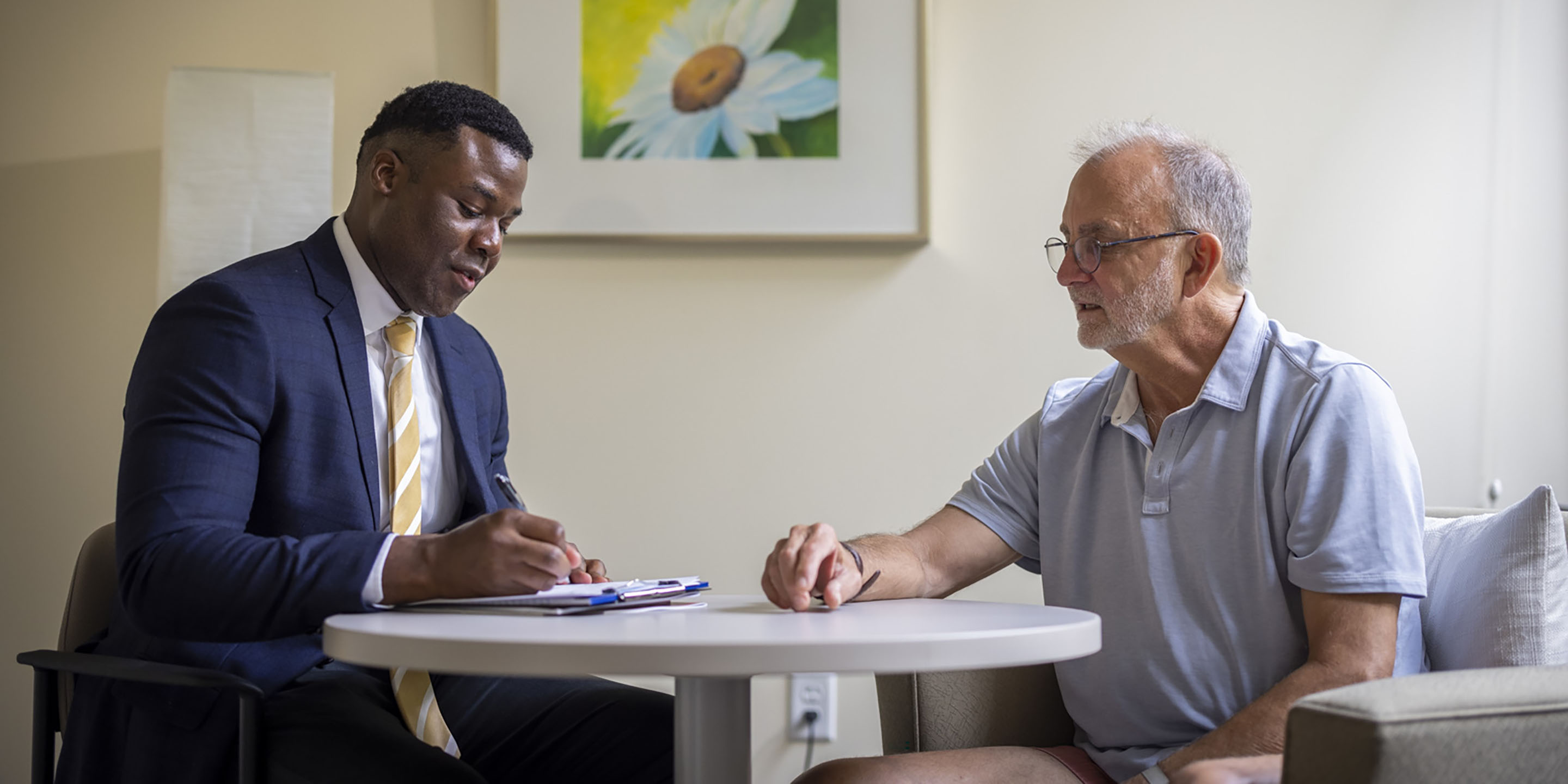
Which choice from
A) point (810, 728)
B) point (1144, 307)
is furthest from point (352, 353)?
point (810, 728)

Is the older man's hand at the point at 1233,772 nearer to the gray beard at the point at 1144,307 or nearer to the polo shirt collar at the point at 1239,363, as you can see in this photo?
the polo shirt collar at the point at 1239,363

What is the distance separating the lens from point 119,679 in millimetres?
1408

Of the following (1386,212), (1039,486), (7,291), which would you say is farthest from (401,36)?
(1386,212)

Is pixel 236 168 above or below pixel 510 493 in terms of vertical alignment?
above

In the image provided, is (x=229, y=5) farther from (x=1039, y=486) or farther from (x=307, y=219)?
(x=1039, y=486)

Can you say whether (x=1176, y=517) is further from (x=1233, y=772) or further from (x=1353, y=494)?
(x=1233, y=772)

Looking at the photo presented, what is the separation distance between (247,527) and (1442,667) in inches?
61.7

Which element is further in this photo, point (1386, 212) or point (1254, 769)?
point (1386, 212)

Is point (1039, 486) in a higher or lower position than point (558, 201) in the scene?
lower

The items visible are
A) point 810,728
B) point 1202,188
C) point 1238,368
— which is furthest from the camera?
point 810,728

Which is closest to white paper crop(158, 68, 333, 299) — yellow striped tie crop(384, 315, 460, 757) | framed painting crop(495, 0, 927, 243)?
framed painting crop(495, 0, 927, 243)

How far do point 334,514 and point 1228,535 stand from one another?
45.9 inches

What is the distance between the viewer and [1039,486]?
1690mm

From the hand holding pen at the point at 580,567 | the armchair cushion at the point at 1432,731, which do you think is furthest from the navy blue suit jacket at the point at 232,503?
the armchair cushion at the point at 1432,731
